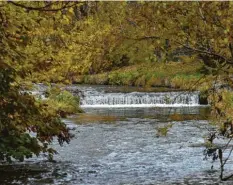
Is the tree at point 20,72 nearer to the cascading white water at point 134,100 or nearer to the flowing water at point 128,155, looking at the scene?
the flowing water at point 128,155

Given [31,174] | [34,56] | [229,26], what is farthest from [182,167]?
[229,26]

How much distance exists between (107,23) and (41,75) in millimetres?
2054

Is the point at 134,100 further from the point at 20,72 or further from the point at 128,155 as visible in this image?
the point at 20,72

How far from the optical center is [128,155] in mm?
12953

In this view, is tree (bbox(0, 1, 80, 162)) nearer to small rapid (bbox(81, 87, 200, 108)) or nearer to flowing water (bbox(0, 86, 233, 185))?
flowing water (bbox(0, 86, 233, 185))

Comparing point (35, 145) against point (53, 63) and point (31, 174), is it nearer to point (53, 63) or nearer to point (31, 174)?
point (31, 174)

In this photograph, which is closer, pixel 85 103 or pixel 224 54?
pixel 224 54

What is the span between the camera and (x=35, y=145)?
32.9 feet

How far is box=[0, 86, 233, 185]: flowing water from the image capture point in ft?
33.8

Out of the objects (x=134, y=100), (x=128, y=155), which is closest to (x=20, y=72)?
(x=128, y=155)

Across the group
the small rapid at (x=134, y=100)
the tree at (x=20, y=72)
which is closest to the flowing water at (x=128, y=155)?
the tree at (x=20, y=72)

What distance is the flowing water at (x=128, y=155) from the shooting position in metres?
10.3

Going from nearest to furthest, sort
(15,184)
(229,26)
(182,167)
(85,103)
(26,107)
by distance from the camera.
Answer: (229,26)
(26,107)
(15,184)
(182,167)
(85,103)

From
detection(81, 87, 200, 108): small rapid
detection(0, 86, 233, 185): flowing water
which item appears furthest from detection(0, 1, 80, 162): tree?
detection(81, 87, 200, 108): small rapid
